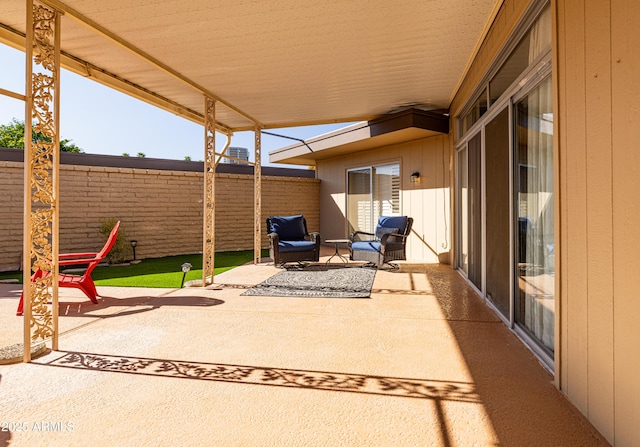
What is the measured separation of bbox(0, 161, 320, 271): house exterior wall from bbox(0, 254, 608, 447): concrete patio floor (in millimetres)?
3801

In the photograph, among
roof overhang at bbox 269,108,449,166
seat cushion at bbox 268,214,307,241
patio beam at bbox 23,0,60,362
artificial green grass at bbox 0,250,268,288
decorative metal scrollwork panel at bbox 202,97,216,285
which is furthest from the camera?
seat cushion at bbox 268,214,307,241

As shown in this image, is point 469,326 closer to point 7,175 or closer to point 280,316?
point 280,316

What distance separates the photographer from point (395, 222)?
6723 mm

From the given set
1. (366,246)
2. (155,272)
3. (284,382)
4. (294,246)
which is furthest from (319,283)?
(155,272)

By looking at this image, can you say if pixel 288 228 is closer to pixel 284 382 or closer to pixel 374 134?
pixel 374 134

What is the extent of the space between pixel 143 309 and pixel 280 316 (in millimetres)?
1543

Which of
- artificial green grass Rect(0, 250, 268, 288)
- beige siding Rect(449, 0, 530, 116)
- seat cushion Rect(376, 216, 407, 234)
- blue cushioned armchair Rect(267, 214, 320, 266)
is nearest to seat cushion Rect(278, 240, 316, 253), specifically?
blue cushioned armchair Rect(267, 214, 320, 266)

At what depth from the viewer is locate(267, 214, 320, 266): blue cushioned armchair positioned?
6.12 meters

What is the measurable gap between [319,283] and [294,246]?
1305mm

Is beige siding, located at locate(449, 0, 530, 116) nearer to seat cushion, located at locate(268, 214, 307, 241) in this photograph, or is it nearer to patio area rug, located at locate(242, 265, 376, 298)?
patio area rug, located at locate(242, 265, 376, 298)

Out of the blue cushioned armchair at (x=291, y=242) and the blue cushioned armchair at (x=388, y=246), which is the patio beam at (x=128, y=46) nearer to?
the blue cushioned armchair at (x=291, y=242)

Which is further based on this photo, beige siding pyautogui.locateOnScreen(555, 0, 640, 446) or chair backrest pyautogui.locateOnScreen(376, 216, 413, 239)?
chair backrest pyautogui.locateOnScreen(376, 216, 413, 239)

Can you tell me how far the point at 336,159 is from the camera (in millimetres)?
9945

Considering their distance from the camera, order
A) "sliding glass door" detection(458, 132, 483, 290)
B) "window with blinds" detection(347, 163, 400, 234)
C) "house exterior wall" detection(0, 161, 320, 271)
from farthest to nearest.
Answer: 1. "window with blinds" detection(347, 163, 400, 234)
2. "house exterior wall" detection(0, 161, 320, 271)
3. "sliding glass door" detection(458, 132, 483, 290)
